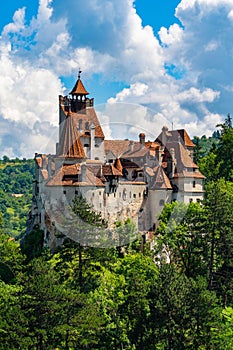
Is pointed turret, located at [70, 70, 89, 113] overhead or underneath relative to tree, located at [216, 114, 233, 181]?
overhead

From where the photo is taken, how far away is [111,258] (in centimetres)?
5047

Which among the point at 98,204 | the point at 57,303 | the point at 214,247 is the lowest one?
the point at 57,303

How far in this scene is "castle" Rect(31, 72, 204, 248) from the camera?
55.7 metres

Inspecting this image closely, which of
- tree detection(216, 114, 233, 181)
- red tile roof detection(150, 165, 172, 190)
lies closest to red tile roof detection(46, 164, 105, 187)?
red tile roof detection(150, 165, 172, 190)

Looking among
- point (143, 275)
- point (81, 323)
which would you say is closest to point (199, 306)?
point (143, 275)

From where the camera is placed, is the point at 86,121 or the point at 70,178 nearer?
the point at 70,178

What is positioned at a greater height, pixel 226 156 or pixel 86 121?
pixel 86 121

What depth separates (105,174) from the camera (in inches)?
2288

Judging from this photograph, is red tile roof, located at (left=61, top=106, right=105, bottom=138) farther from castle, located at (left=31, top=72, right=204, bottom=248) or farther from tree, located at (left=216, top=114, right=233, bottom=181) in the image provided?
tree, located at (left=216, top=114, right=233, bottom=181)

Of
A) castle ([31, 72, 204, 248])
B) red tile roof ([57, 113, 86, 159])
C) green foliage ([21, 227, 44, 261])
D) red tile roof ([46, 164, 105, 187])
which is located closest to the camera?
red tile roof ([46, 164, 105, 187])

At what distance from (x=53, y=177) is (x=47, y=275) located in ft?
49.3

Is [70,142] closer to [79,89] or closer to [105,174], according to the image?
[105,174]

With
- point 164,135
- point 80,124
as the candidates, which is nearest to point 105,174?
point 80,124

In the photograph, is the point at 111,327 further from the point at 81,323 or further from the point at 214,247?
the point at 214,247
